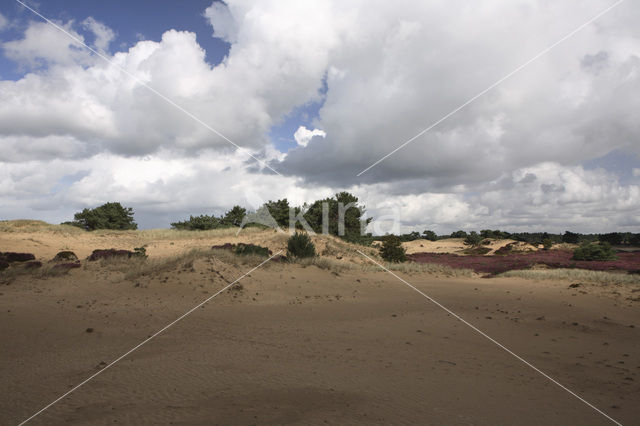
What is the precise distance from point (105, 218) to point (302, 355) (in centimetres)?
4874

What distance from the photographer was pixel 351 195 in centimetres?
4162

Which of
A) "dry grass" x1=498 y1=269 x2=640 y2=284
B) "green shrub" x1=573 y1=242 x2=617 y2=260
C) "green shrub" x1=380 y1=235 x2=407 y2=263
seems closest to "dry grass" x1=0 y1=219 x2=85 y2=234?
"green shrub" x1=380 y1=235 x2=407 y2=263

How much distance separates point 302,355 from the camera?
6156mm

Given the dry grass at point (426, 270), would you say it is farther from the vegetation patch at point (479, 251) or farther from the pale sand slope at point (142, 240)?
the vegetation patch at point (479, 251)

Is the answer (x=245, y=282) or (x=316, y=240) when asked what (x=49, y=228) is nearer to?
(x=316, y=240)

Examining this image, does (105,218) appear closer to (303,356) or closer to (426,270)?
(426,270)

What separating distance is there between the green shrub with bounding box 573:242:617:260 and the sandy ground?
56.9ft

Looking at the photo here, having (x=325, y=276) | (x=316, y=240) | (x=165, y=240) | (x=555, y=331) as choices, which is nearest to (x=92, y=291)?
(x=325, y=276)

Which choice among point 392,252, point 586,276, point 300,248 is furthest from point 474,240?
point 300,248

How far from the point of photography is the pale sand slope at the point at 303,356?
164 inches

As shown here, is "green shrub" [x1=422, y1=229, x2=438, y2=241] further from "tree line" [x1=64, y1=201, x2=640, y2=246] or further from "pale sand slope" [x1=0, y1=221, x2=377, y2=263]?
"pale sand slope" [x1=0, y1=221, x2=377, y2=263]

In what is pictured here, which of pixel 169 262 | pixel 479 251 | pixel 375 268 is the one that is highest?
pixel 169 262

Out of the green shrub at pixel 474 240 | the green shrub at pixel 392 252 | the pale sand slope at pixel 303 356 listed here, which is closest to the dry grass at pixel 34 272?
the pale sand slope at pixel 303 356

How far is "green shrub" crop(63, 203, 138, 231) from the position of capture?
149 ft
